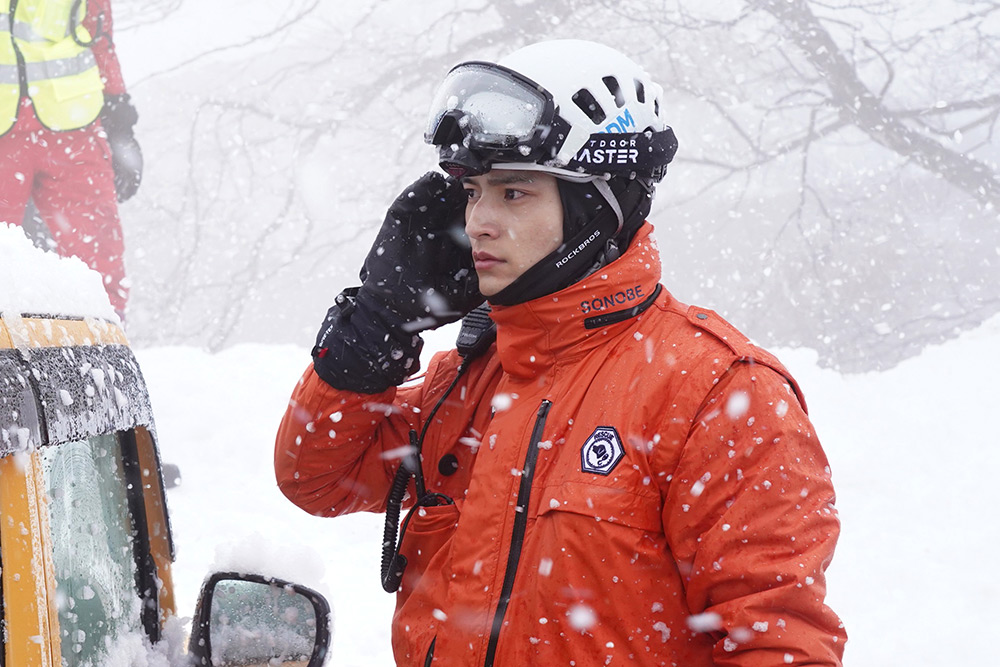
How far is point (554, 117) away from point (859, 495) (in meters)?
6.18

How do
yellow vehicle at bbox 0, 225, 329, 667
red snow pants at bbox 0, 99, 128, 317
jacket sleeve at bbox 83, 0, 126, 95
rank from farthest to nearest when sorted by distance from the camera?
jacket sleeve at bbox 83, 0, 126, 95, red snow pants at bbox 0, 99, 128, 317, yellow vehicle at bbox 0, 225, 329, 667

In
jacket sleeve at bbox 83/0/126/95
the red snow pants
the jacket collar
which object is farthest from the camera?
jacket sleeve at bbox 83/0/126/95

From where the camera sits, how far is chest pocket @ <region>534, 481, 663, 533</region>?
69.6 inches

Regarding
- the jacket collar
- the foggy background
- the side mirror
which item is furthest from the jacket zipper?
the foggy background

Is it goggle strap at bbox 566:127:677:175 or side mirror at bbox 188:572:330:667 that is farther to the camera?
goggle strap at bbox 566:127:677:175

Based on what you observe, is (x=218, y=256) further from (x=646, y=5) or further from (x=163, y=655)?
(x=163, y=655)

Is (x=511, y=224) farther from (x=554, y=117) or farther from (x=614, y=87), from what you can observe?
(x=614, y=87)

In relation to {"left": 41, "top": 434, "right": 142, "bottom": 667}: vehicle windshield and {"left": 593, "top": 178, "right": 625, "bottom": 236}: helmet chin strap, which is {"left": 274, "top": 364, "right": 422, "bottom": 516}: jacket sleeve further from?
{"left": 593, "top": 178, "right": 625, "bottom": 236}: helmet chin strap

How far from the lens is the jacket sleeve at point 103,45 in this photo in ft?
26.3

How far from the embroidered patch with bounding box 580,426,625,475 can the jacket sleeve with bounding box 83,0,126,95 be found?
7.53 metres

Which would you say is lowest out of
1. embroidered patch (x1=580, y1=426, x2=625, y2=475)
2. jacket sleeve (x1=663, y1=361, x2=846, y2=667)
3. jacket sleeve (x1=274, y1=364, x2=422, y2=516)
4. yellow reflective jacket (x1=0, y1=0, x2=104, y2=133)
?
jacket sleeve (x1=663, y1=361, x2=846, y2=667)

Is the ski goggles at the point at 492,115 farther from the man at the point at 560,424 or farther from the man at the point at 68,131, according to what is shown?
the man at the point at 68,131

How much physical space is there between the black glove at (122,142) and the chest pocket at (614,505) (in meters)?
Answer: 7.22

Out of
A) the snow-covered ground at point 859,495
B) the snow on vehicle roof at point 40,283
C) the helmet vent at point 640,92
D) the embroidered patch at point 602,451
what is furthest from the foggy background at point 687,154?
the snow on vehicle roof at point 40,283
